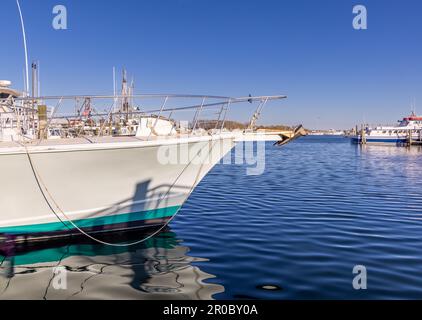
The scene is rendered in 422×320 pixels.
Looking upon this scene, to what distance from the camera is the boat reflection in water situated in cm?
592

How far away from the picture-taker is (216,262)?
7293 mm

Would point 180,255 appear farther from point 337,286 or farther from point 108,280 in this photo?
point 337,286

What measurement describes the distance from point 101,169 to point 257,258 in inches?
158

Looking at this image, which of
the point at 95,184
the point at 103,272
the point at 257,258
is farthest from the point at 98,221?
the point at 257,258

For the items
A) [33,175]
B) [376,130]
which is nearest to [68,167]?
[33,175]

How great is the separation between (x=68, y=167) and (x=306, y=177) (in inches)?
633

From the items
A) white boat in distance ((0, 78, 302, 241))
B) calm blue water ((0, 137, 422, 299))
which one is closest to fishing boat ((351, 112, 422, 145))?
calm blue water ((0, 137, 422, 299))

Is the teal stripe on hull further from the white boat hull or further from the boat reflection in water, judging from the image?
the boat reflection in water

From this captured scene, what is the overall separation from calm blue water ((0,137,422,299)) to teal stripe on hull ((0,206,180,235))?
0.54 meters

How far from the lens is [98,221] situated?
9008 millimetres

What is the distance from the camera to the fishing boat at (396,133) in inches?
2509

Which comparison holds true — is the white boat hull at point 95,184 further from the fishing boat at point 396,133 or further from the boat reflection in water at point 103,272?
the fishing boat at point 396,133

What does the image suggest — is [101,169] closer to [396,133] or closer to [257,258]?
[257,258]

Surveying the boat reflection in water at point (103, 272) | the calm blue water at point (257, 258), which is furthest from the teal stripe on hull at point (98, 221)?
the calm blue water at point (257, 258)
